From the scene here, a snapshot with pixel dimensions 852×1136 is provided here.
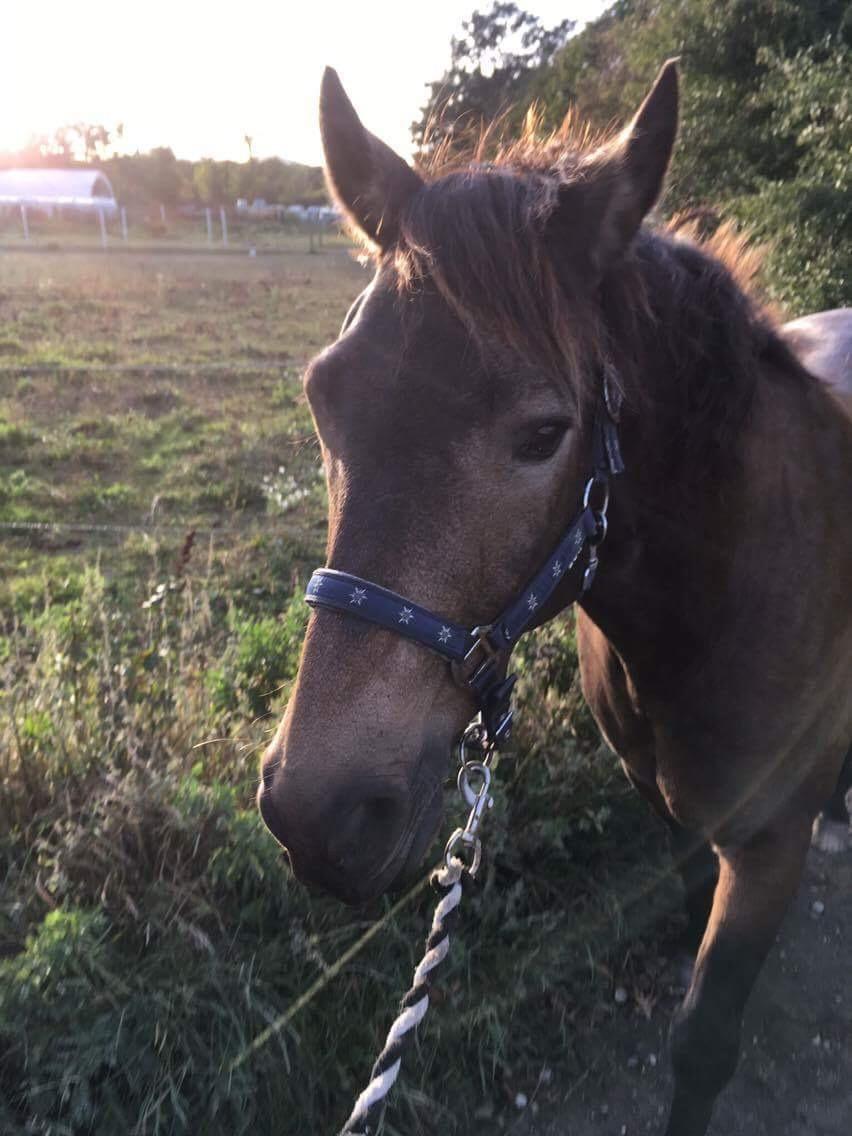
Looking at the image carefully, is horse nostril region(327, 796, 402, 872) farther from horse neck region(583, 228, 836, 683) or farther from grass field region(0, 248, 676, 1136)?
grass field region(0, 248, 676, 1136)

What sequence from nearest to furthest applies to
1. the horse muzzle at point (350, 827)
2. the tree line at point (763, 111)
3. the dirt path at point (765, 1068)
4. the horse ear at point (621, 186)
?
the horse muzzle at point (350, 827) < the horse ear at point (621, 186) < the dirt path at point (765, 1068) < the tree line at point (763, 111)

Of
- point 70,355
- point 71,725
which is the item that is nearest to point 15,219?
point 70,355

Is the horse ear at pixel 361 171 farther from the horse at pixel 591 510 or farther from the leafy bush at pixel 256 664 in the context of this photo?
the leafy bush at pixel 256 664

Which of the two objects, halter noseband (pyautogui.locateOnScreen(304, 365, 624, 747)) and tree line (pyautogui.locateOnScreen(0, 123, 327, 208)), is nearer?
halter noseband (pyautogui.locateOnScreen(304, 365, 624, 747))

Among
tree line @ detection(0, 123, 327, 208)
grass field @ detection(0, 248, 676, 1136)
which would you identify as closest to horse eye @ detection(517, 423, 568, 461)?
grass field @ detection(0, 248, 676, 1136)

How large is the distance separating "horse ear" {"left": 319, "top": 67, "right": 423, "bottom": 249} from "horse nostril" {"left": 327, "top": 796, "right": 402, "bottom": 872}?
118 centimetres

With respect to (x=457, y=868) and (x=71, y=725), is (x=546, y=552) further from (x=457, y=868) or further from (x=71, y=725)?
(x=71, y=725)

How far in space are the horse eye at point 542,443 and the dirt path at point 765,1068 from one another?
2.12 m

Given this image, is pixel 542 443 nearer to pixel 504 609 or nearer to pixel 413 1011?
pixel 504 609

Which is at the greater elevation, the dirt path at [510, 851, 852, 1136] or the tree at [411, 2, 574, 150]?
the tree at [411, 2, 574, 150]

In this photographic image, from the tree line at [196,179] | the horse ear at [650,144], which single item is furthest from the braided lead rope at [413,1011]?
the tree line at [196,179]

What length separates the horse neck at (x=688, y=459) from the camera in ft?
5.96

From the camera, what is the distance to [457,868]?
1688 mm

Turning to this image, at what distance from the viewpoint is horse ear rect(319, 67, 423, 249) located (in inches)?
70.0
